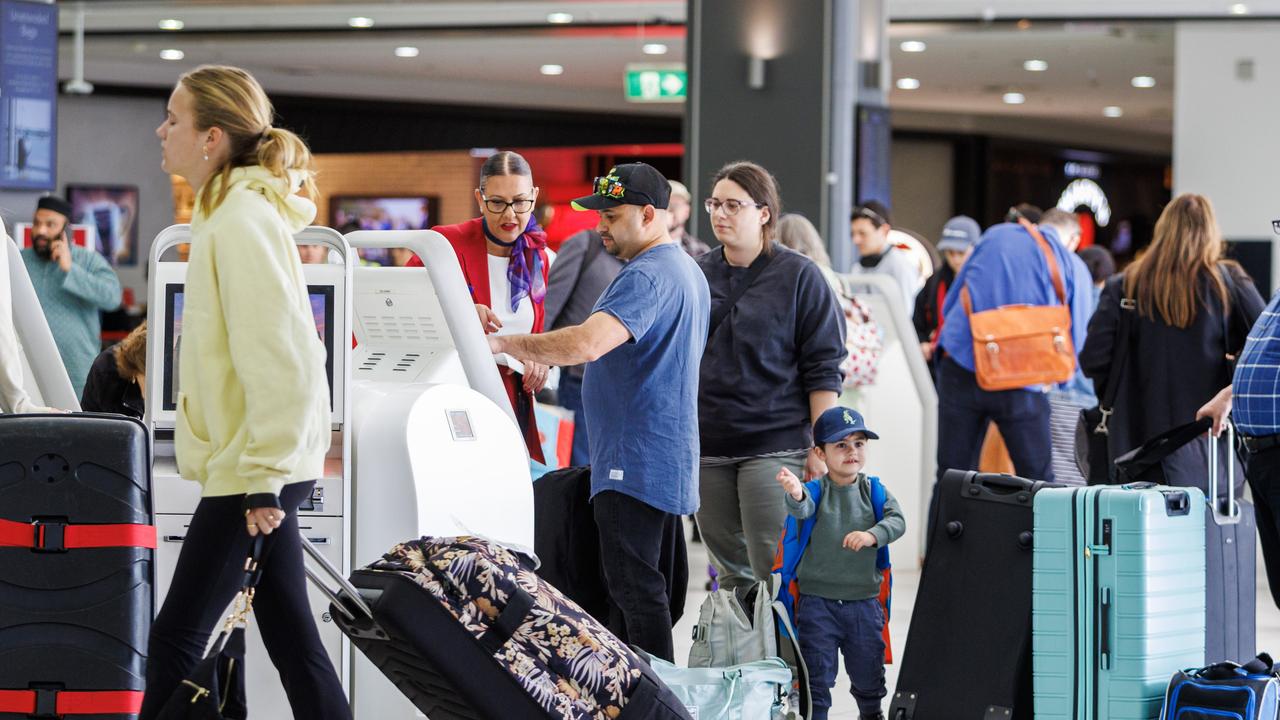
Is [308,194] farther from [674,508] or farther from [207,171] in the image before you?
[674,508]

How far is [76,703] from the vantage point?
3.44m

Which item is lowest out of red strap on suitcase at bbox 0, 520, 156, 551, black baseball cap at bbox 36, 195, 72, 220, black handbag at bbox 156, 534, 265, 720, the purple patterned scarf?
black handbag at bbox 156, 534, 265, 720

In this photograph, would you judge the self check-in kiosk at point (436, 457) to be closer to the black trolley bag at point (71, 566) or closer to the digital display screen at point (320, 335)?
the digital display screen at point (320, 335)

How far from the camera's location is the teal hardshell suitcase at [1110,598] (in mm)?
3646

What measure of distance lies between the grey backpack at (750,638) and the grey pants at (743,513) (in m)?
0.29

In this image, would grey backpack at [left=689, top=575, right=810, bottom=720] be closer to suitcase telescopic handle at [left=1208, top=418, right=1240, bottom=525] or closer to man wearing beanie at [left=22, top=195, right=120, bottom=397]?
suitcase telescopic handle at [left=1208, top=418, right=1240, bottom=525]

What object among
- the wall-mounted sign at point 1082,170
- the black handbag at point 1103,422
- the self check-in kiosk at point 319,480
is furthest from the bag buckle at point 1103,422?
the wall-mounted sign at point 1082,170

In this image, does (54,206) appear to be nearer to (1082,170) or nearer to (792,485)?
(792,485)

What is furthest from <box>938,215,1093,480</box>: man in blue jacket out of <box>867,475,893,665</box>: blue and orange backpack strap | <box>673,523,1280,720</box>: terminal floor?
<box>867,475,893,665</box>: blue and orange backpack strap

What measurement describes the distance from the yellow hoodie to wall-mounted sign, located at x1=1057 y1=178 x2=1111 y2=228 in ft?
77.7

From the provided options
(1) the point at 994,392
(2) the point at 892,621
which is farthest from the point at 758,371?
(1) the point at 994,392

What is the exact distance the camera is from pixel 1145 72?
18.1 m

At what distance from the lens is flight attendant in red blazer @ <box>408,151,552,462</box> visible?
4.49 metres

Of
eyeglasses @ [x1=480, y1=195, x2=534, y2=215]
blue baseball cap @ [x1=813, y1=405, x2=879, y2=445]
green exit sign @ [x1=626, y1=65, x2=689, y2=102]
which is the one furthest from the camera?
green exit sign @ [x1=626, y1=65, x2=689, y2=102]
